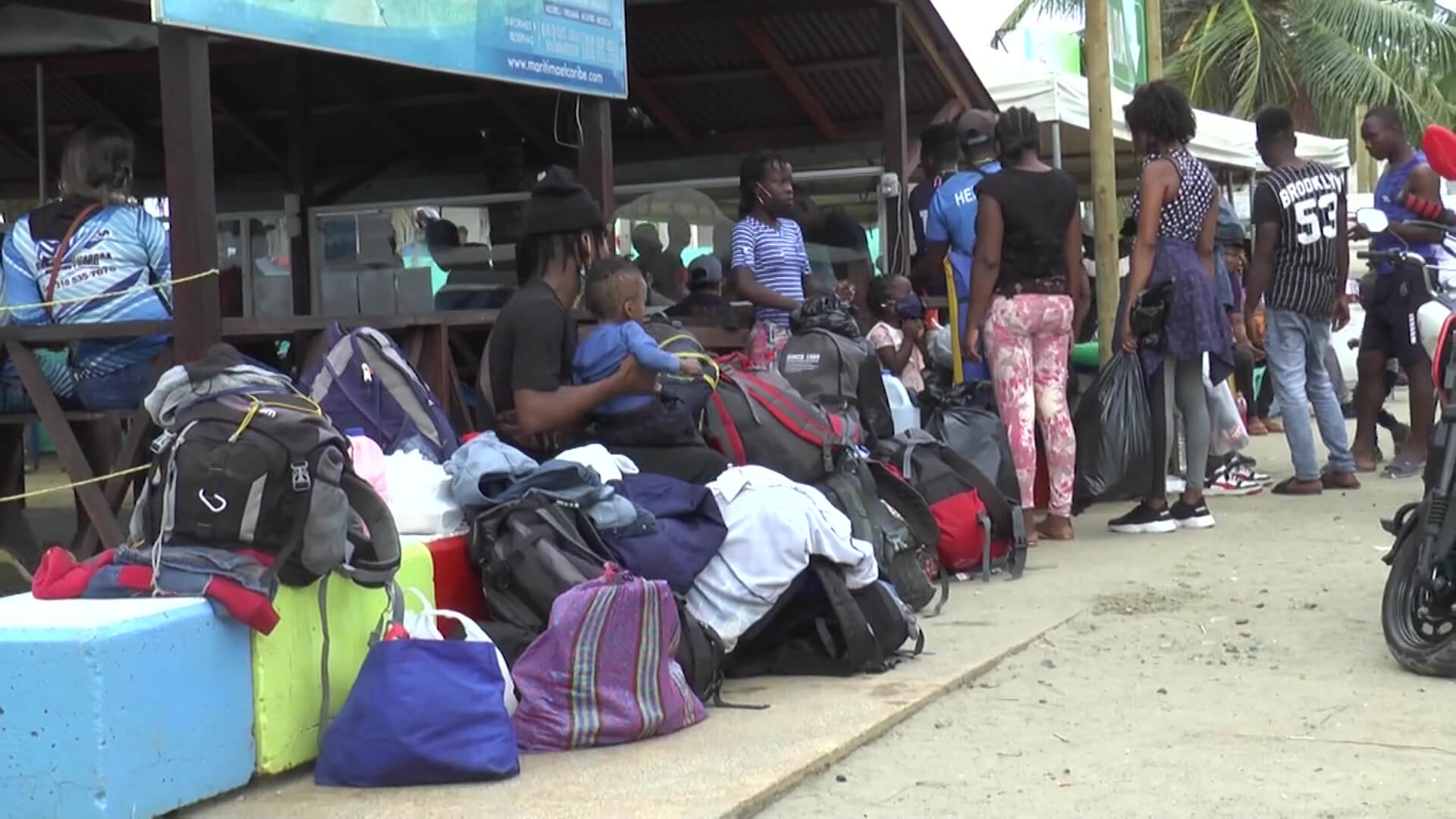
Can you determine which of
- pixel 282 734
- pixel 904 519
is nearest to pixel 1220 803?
pixel 282 734

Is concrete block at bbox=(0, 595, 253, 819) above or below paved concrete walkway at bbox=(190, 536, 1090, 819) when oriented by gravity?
above

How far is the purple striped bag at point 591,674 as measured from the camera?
449cm

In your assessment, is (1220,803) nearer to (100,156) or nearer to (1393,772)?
(1393,772)

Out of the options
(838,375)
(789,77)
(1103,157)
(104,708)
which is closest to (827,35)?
(789,77)

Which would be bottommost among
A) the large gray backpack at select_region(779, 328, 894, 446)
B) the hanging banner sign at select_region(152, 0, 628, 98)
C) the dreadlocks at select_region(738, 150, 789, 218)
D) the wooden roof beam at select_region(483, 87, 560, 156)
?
the large gray backpack at select_region(779, 328, 894, 446)

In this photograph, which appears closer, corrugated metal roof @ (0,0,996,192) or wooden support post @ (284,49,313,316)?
corrugated metal roof @ (0,0,996,192)

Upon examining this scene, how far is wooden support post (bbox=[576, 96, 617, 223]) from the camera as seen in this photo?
7.67 meters

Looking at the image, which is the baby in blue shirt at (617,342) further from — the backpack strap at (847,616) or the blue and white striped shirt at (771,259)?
the blue and white striped shirt at (771,259)

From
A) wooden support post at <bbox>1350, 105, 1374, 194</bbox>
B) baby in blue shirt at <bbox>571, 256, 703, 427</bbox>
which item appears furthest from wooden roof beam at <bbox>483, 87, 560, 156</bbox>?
wooden support post at <bbox>1350, 105, 1374, 194</bbox>

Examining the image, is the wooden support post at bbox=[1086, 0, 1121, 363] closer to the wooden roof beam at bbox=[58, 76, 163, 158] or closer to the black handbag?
the black handbag

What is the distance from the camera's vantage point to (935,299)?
10055mm

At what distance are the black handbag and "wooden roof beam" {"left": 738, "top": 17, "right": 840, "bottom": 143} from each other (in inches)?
148

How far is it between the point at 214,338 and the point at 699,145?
24.1ft

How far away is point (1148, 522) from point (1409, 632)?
331 centimetres
